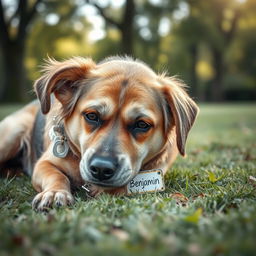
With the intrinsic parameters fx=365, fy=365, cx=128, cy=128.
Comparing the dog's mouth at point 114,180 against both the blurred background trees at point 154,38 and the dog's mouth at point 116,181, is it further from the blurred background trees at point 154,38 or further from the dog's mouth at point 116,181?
the blurred background trees at point 154,38

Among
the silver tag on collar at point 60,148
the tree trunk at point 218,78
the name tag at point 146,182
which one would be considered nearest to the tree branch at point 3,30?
the silver tag on collar at point 60,148

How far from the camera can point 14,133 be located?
17.0 feet

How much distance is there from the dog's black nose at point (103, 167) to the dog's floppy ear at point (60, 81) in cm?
107

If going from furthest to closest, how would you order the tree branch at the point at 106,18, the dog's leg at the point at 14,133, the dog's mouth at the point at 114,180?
the tree branch at the point at 106,18 < the dog's leg at the point at 14,133 < the dog's mouth at the point at 114,180

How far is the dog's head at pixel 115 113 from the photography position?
3.35 metres

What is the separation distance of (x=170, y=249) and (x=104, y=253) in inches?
13.7

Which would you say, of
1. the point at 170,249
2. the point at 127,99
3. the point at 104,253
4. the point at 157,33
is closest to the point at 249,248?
the point at 170,249

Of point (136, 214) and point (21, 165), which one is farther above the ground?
point (136, 214)

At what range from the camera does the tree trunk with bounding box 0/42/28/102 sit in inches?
1052

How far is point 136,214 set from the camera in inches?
106

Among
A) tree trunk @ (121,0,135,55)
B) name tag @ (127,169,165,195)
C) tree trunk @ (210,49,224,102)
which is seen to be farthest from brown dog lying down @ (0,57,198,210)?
tree trunk @ (210,49,224,102)

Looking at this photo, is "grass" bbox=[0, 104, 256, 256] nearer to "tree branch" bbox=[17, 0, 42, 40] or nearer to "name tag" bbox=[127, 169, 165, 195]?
"name tag" bbox=[127, 169, 165, 195]

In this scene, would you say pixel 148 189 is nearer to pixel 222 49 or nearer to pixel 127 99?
pixel 127 99

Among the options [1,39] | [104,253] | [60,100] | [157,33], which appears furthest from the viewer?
[157,33]
